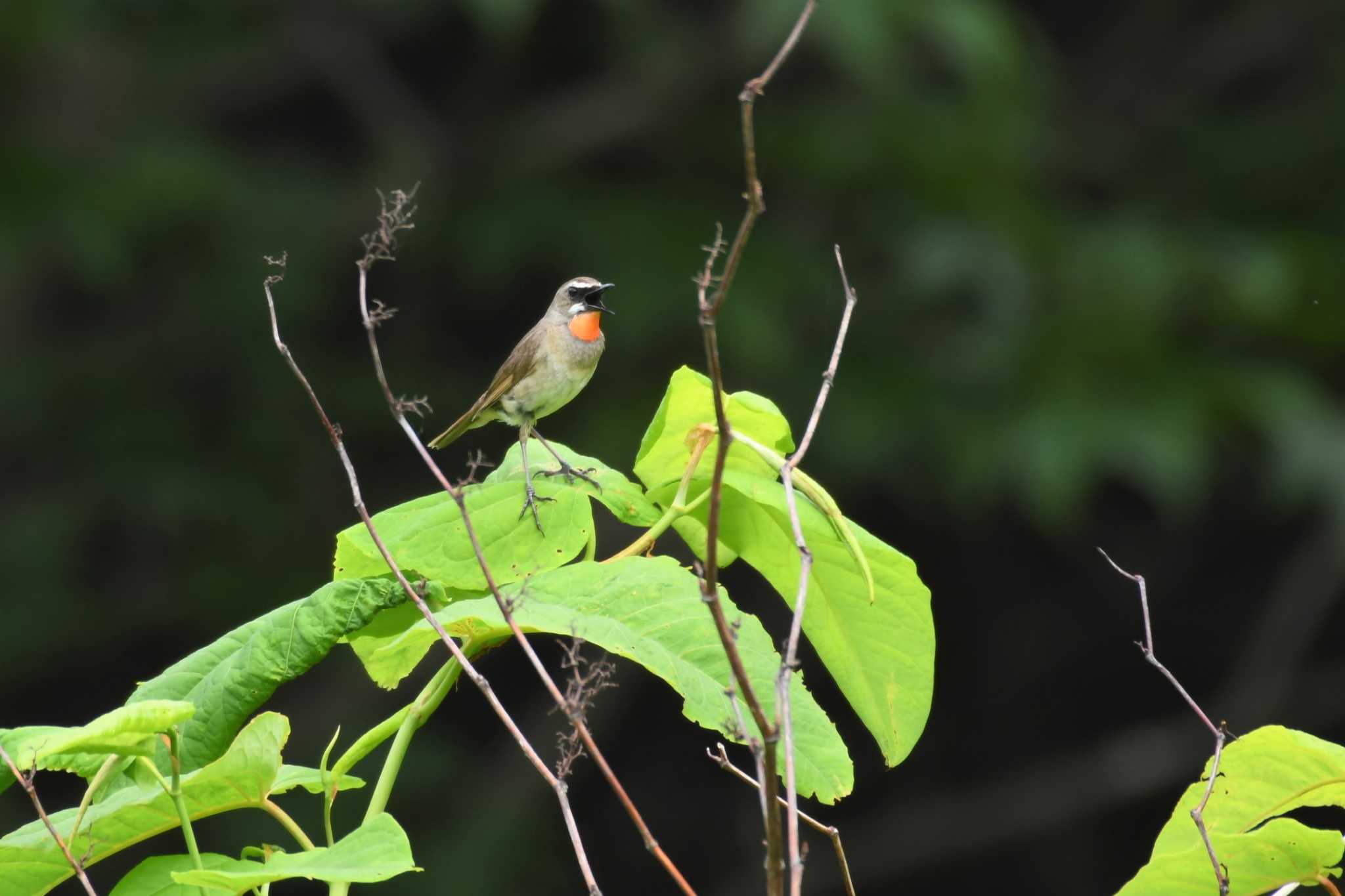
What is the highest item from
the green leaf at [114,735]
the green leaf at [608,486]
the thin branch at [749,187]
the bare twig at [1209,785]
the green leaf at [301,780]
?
the thin branch at [749,187]

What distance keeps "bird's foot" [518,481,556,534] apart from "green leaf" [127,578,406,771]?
184 mm

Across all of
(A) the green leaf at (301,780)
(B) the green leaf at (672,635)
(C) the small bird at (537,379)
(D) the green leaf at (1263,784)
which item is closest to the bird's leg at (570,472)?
(B) the green leaf at (672,635)

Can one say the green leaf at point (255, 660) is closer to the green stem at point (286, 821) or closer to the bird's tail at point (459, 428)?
the green stem at point (286, 821)

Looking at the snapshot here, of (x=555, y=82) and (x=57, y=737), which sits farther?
(x=555, y=82)

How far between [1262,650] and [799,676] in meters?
8.78

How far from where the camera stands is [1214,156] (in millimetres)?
10320

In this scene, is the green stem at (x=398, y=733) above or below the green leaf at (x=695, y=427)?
below

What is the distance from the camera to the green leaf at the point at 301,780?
1.37 meters

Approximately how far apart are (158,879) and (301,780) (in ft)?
0.45

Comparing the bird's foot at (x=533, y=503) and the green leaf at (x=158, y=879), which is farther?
the bird's foot at (x=533, y=503)

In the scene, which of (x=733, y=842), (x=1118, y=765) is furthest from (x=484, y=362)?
(x=1118, y=765)

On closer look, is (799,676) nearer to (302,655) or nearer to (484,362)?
(302,655)

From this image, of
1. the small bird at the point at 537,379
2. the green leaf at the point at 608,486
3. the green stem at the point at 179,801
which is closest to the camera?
the green stem at the point at 179,801

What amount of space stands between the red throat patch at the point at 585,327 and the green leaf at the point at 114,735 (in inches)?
82.6
